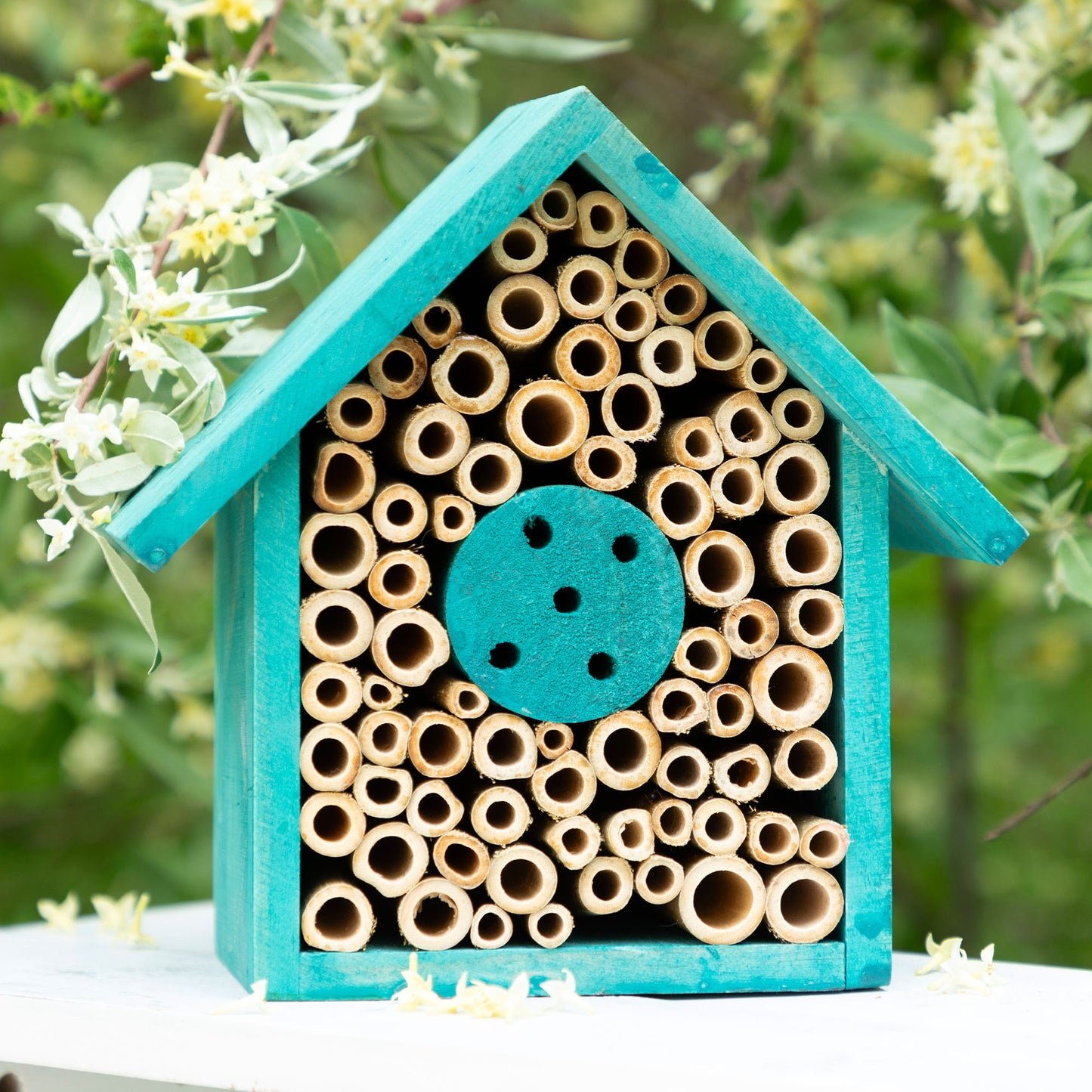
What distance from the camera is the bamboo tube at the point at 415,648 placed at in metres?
0.99

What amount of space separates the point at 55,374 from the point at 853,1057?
2.40ft

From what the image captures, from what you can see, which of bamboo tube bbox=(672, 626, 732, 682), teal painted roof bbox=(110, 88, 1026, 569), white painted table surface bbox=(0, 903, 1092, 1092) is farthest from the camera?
bamboo tube bbox=(672, 626, 732, 682)

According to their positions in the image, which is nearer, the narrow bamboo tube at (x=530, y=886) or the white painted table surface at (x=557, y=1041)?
the white painted table surface at (x=557, y=1041)

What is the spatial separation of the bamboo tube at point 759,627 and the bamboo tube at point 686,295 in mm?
212

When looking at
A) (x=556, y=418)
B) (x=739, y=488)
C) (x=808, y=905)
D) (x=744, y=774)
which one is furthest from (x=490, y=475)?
(x=808, y=905)

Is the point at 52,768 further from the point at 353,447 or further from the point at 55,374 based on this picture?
the point at 353,447

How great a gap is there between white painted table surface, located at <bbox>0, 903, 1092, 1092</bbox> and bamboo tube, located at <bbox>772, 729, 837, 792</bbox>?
15 cm

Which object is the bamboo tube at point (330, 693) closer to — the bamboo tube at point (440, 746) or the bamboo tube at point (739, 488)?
A: the bamboo tube at point (440, 746)

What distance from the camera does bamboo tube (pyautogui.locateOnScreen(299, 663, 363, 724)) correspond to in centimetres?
98

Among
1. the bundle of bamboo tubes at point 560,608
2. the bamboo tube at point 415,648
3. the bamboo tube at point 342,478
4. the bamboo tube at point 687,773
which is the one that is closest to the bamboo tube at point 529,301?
the bundle of bamboo tubes at point 560,608

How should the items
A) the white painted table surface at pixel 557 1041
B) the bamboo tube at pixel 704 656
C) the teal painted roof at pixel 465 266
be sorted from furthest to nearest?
the bamboo tube at pixel 704 656
the teal painted roof at pixel 465 266
the white painted table surface at pixel 557 1041

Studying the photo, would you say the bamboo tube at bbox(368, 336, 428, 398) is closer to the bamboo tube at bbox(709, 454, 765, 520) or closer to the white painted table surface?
the bamboo tube at bbox(709, 454, 765, 520)

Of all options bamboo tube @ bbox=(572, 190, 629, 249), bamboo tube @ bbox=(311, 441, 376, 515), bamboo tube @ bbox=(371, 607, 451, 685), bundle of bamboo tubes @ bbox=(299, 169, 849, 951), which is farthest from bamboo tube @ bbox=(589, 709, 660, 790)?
bamboo tube @ bbox=(572, 190, 629, 249)

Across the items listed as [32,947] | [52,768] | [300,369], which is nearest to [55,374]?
[300,369]
